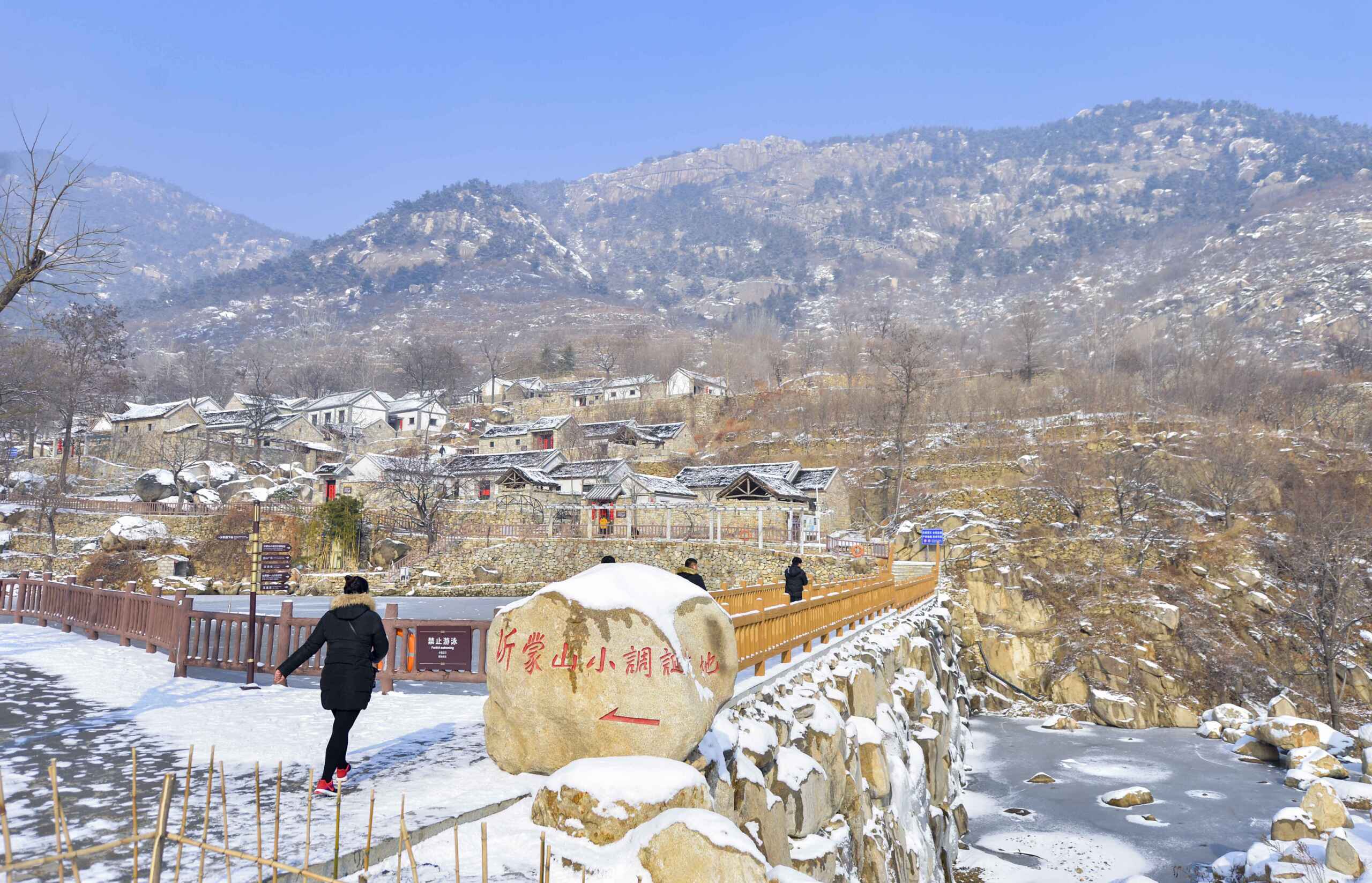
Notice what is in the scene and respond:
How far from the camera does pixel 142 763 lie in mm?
7484

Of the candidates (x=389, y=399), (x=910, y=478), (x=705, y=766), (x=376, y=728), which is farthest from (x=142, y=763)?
(x=389, y=399)

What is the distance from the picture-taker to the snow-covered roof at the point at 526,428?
7300 cm

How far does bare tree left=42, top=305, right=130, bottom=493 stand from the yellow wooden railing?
186ft

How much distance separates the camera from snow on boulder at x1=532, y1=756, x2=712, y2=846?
5527mm

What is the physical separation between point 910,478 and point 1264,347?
63549 mm

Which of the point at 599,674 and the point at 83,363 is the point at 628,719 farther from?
the point at 83,363

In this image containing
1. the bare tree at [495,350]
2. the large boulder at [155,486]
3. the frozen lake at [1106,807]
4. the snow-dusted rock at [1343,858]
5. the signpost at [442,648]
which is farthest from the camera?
the bare tree at [495,350]

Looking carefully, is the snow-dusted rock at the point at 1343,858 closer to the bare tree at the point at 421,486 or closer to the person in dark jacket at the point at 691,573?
the person in dark jacket at the point at 691,573

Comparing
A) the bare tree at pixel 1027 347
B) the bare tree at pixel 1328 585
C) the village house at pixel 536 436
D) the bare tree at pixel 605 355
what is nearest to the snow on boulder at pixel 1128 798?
the bare tree at pixel 1328 585

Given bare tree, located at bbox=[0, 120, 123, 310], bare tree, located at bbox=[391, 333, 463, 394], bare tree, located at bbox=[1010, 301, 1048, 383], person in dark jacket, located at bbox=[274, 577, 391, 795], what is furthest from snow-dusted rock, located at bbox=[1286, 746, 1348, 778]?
bare tree, located at bbox=[391, 333, 463, 394]

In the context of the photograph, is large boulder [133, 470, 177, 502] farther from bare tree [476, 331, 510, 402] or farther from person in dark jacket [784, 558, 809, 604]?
bare tree [476, 331, 510, 402]

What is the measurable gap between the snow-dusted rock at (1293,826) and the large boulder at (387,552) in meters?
42.7

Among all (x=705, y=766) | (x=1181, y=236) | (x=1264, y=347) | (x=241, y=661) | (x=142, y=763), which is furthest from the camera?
(x=1181, y=236)

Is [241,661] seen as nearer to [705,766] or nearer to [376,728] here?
[376,728]
